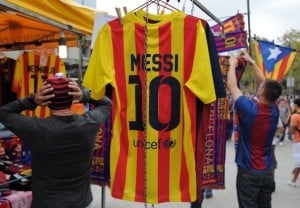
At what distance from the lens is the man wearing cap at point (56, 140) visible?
8.03 ft

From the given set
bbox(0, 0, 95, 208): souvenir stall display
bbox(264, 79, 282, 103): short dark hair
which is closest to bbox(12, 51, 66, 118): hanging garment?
bbox(0, 0, 95, 208): souvenir stall display

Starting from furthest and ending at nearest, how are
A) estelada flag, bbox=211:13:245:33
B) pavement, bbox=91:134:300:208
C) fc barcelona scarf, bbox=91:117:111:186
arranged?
pavement, bbox=91:134:300:208, estelada flag, bbox=211:13:245:33, fc barcelona scarf, bbox=91:117:111:186

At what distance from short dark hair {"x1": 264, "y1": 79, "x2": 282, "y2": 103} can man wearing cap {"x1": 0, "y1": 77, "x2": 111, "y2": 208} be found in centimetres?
184

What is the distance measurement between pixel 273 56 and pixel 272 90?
4.53m

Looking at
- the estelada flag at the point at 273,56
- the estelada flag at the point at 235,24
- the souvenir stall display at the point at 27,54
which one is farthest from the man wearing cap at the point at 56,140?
the estelada flag at the point at 273,56

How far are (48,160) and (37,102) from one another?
1.18ft

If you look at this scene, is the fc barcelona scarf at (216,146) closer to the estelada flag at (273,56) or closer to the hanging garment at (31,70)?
the hanging garment at (31,70)

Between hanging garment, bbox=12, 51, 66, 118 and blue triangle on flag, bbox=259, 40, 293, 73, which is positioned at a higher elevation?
blue triangle on flag, bbox=259, 40, 293, 73

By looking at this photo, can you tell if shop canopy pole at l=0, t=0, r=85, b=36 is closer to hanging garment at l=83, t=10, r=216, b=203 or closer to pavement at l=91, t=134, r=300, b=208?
hanging garment at l=83, t=10, r=216, b=203

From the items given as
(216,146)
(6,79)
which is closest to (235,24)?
(216,146)

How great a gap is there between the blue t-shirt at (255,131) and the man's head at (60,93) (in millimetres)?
1809

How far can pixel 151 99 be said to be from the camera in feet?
10.4

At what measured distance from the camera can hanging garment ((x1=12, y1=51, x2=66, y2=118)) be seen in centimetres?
561

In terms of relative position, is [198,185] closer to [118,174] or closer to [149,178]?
[149,178]
